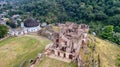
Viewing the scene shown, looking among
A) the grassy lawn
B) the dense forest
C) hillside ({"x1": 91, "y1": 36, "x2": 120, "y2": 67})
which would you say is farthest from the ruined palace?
the dense forest

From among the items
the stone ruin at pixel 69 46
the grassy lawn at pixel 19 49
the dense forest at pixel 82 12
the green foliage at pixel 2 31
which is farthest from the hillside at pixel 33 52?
the dense forest at pixel 82 12

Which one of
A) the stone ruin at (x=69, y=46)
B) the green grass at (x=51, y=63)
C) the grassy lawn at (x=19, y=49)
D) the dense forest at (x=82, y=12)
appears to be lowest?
the dense forest at (x=82, y=12)

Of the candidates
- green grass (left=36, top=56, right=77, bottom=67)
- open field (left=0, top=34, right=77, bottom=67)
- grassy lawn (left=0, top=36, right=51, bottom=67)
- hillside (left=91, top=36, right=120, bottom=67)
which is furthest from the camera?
grassy lawn (left=0, top=36, right=51, bottom=67)

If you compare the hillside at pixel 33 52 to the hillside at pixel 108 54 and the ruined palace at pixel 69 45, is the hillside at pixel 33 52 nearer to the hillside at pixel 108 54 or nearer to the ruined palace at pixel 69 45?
the hillside at pixel 108 54

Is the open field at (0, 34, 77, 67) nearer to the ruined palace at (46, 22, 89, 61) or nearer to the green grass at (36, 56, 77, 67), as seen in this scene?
the green grass at (36, 56, 77, 67)

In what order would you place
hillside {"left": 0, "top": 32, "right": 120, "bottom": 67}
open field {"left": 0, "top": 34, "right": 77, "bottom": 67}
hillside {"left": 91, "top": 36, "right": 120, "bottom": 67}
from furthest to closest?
open field {"left": 0, "top": 34, "right": 77, "bottom": 67} < hillside {"left": 91, "top": 36, "right": 120, "bottom": 67} < hillside {"left": 0, "top": 32, "right": 120, "bottom": 67}
